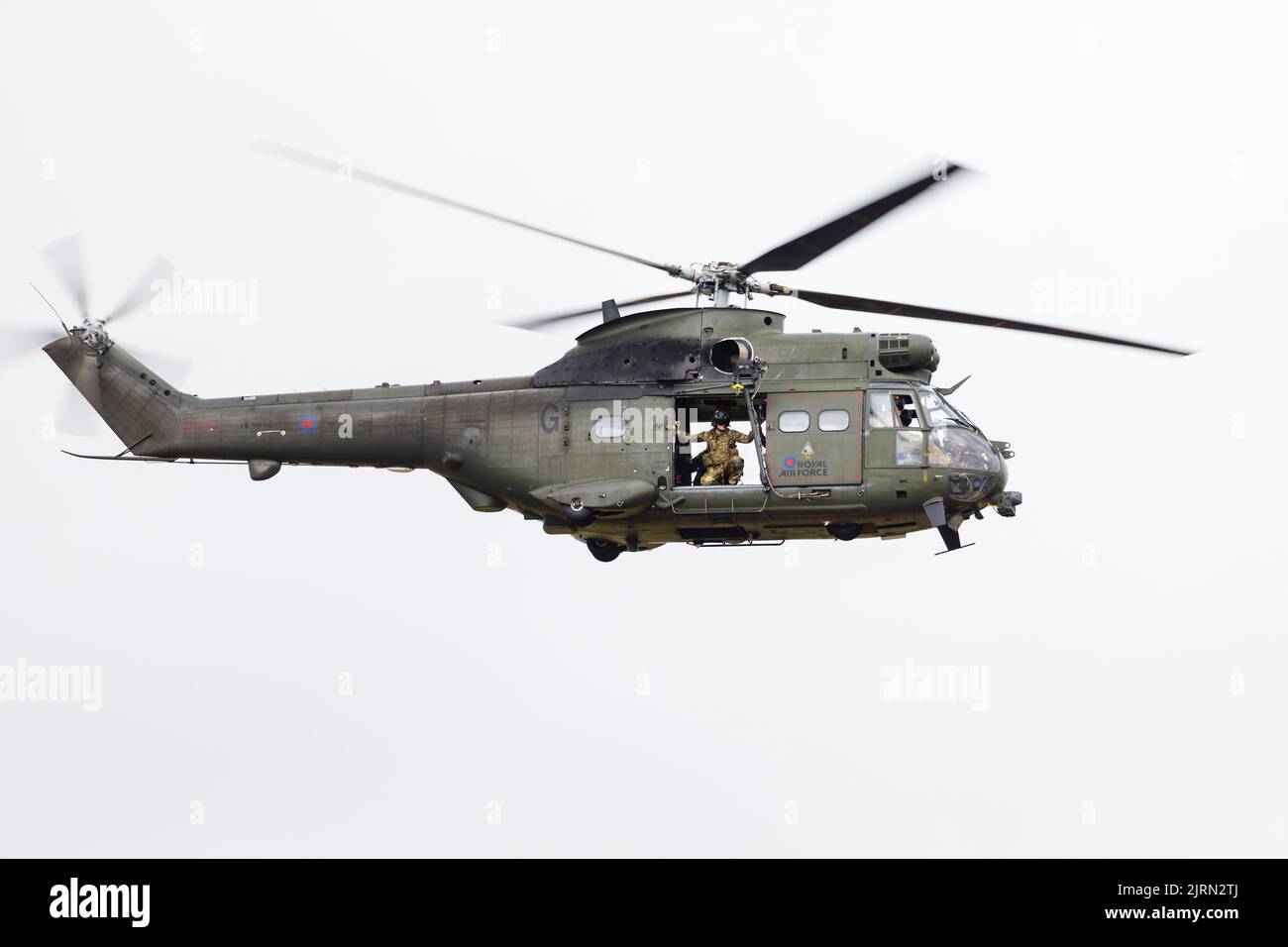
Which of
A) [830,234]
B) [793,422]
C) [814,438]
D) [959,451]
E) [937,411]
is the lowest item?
[959,451]

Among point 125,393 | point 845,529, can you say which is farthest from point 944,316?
point 125,393

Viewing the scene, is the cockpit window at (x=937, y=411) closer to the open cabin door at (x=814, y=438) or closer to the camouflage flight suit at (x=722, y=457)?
the open cabin door at (x=814, y=438)

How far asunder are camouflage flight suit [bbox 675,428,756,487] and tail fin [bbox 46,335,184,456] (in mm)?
8668

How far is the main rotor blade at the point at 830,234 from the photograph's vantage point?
26.1 m

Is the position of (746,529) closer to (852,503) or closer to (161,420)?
(852,503)

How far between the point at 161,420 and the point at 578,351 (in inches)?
278

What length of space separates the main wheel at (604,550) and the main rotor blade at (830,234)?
4639 mm

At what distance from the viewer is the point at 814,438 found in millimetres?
27594

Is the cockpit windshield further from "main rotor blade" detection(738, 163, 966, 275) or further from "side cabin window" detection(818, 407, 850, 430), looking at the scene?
"main rotor blade" detection(738, 163, 966, 275)

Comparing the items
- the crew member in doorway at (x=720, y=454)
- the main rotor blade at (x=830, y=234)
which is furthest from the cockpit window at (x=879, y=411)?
the main rotor blade at (x=830, y=234)

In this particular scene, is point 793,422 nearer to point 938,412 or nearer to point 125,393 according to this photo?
point 938,412

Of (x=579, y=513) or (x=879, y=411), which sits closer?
(x=879, y=411)

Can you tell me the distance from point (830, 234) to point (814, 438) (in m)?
2.94
